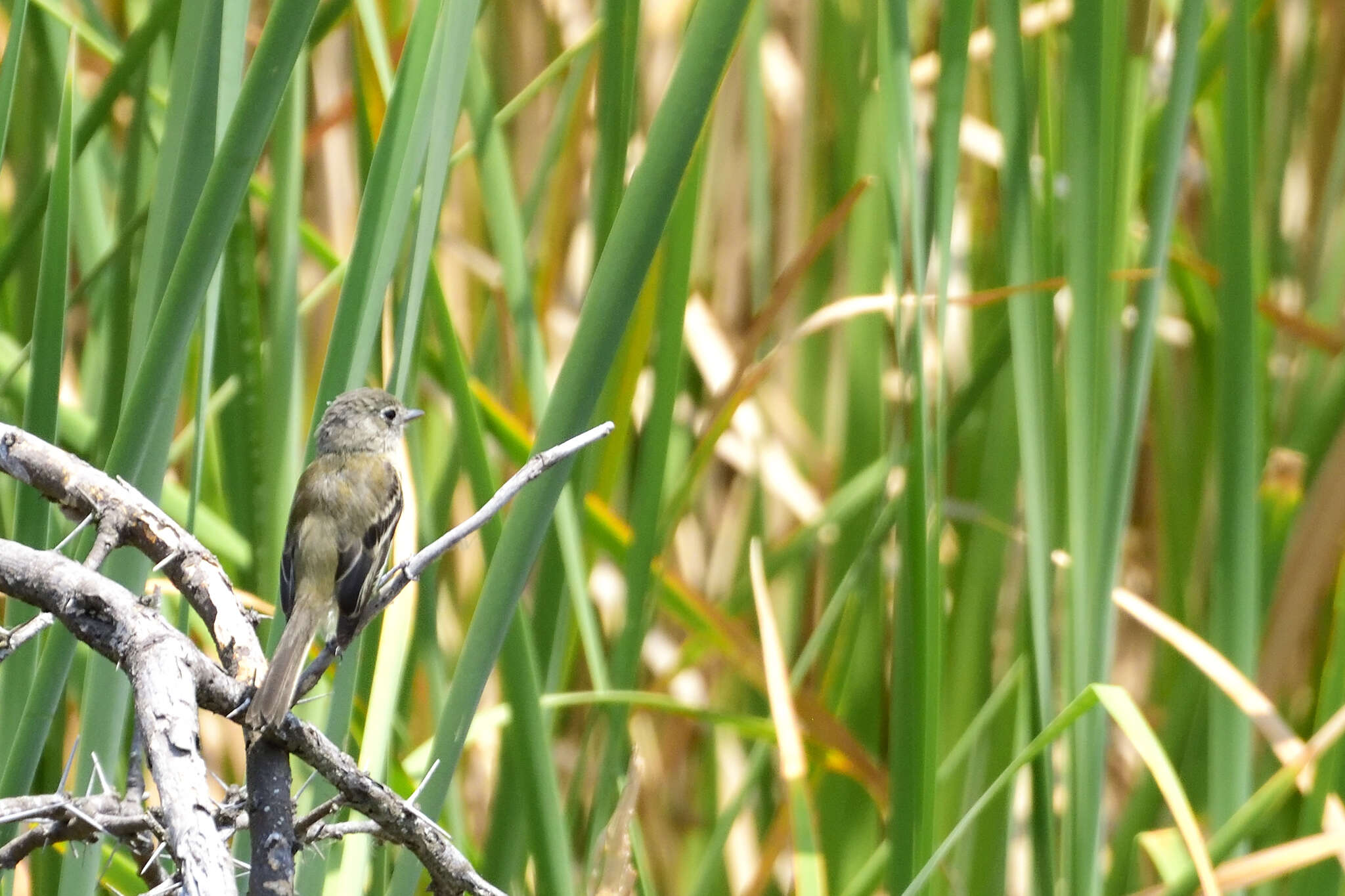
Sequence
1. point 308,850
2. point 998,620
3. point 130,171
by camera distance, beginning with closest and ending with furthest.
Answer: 1. point 308,850
2. point 130,171
3. point 998,620

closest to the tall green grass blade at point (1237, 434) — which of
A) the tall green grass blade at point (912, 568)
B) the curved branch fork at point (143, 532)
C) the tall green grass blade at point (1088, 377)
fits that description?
the tall green grass blade at point (1088, 377)

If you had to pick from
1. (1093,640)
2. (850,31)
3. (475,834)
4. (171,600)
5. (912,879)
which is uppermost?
(850,31)

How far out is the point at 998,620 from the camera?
8.38 ft

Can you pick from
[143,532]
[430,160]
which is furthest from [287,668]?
[430,160]

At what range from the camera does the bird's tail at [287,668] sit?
2.78 feet

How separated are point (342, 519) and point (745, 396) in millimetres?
717

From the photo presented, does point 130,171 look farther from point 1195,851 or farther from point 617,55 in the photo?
point 1195,851

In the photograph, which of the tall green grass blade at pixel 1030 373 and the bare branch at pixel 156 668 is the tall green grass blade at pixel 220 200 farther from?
the tall green grass blade at pixel 1030 373

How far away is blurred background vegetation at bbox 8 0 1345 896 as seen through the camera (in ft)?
3.81

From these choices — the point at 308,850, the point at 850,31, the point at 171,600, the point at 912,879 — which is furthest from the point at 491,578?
the point at 850,31

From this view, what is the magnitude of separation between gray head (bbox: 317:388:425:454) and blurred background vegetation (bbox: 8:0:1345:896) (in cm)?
4

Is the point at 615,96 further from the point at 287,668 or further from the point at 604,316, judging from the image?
the point at 287,668

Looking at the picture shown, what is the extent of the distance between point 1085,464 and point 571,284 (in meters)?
1.68

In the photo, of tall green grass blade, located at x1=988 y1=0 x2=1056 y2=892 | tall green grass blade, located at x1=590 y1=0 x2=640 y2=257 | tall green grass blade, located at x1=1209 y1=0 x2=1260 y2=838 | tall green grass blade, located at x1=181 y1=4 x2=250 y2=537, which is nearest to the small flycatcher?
tall green grass blade, located at x1=181 y1=4 x2=250 y2=537
